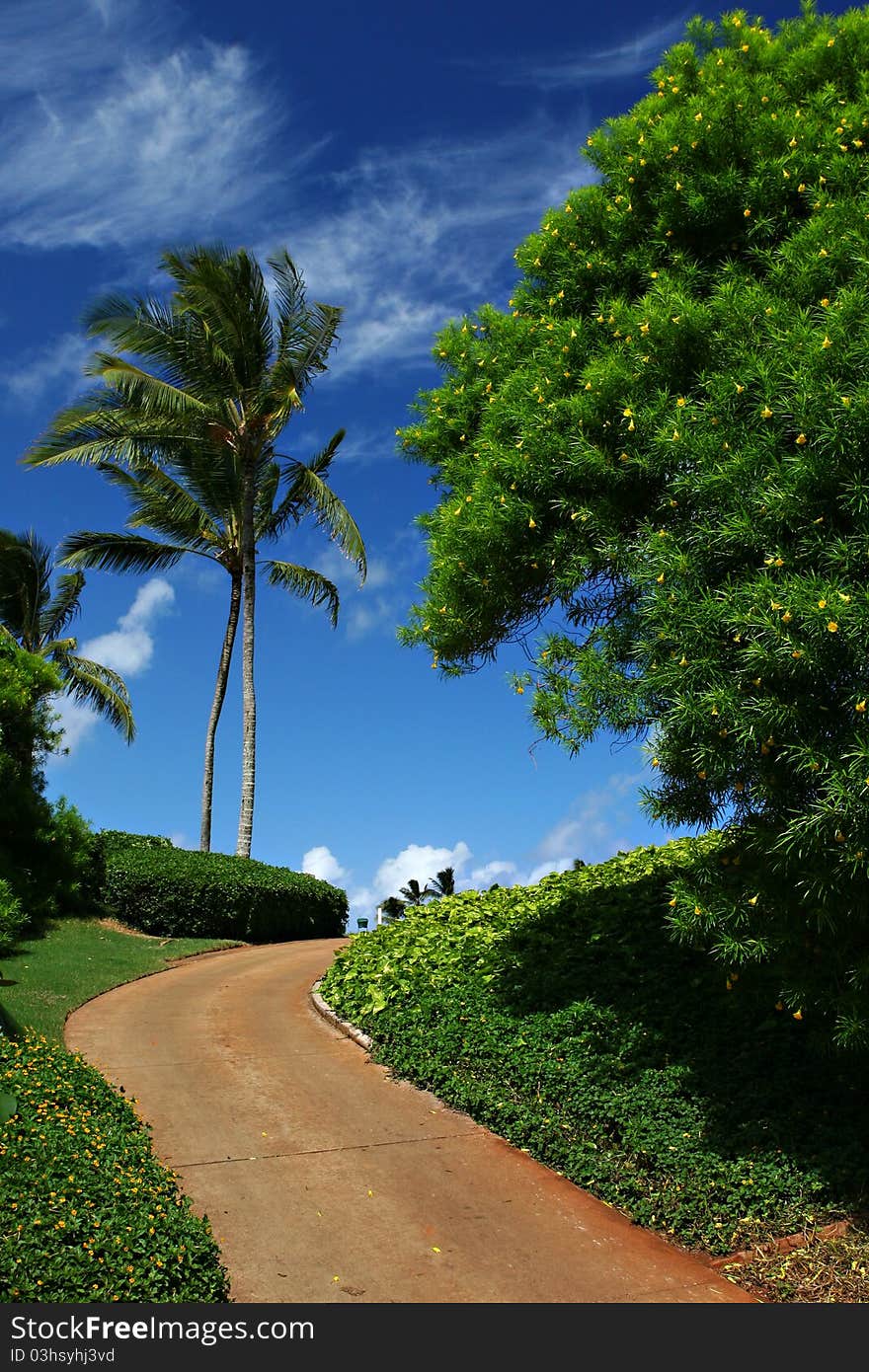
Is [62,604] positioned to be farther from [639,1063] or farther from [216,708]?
[639,1063]

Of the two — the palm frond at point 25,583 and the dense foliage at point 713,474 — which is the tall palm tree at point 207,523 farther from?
the dense foliage at point 713,474

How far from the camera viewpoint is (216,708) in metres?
23.9

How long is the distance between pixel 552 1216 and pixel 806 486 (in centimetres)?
483

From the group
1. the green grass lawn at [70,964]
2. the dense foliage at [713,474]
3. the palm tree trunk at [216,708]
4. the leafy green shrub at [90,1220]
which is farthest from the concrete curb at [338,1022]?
the palm tree trunk at [216,708]

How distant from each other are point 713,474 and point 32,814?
554 inches

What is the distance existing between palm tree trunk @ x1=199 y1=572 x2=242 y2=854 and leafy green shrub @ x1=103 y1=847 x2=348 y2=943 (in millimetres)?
3764

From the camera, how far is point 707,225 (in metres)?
7.65

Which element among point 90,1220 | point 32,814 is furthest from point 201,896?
point 90,1220

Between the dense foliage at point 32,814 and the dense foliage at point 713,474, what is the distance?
9.65 m

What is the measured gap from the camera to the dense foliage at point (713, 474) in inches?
217

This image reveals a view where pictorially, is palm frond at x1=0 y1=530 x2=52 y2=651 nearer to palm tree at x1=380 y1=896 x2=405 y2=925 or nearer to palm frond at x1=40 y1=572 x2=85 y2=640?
palm frond at x1=40 y1=572 x2=85 y2=640

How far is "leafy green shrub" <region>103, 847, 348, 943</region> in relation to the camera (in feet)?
58.9

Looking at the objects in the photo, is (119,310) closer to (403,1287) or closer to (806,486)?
(806,486)
